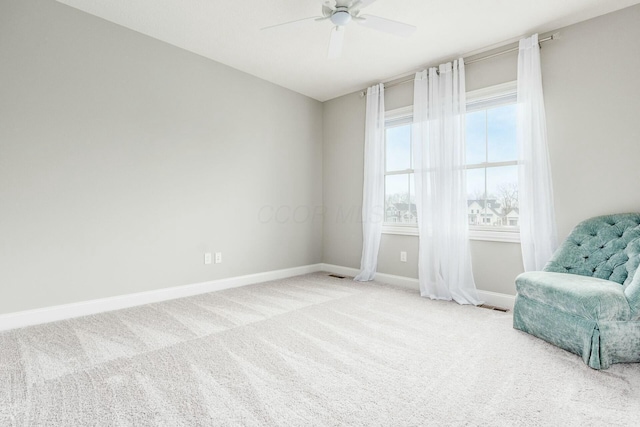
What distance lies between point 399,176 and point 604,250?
224 cm

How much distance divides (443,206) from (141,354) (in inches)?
120

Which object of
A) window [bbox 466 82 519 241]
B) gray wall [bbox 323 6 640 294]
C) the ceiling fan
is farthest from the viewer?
window [bbox 466 82 519 241]

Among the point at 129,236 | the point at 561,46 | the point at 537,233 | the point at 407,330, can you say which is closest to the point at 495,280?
the point at 537,233

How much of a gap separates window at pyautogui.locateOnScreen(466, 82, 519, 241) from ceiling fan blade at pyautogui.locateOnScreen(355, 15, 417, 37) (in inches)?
53.5

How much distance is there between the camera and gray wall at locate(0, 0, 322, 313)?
8.10 ft

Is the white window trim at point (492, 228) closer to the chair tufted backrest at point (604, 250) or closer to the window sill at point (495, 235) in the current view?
the window sill at point (495, 235)

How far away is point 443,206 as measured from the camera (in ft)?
11.5

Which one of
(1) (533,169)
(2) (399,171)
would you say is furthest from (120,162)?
(1) (533,169)

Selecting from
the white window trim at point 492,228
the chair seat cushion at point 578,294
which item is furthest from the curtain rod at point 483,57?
the chair seat cushion at point 578,294

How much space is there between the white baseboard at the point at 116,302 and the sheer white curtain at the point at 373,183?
1274 mm

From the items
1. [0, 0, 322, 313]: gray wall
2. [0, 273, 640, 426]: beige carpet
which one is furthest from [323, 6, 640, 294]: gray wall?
[0, 0, 322, 313]: gray wall

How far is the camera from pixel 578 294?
6.51 feet

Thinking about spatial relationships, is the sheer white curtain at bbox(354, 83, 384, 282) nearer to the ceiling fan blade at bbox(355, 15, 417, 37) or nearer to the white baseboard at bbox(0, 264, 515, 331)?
the white baseboard at bbox(0, 264, 515, 331)

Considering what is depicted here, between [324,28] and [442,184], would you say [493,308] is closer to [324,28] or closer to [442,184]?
[442,184]
